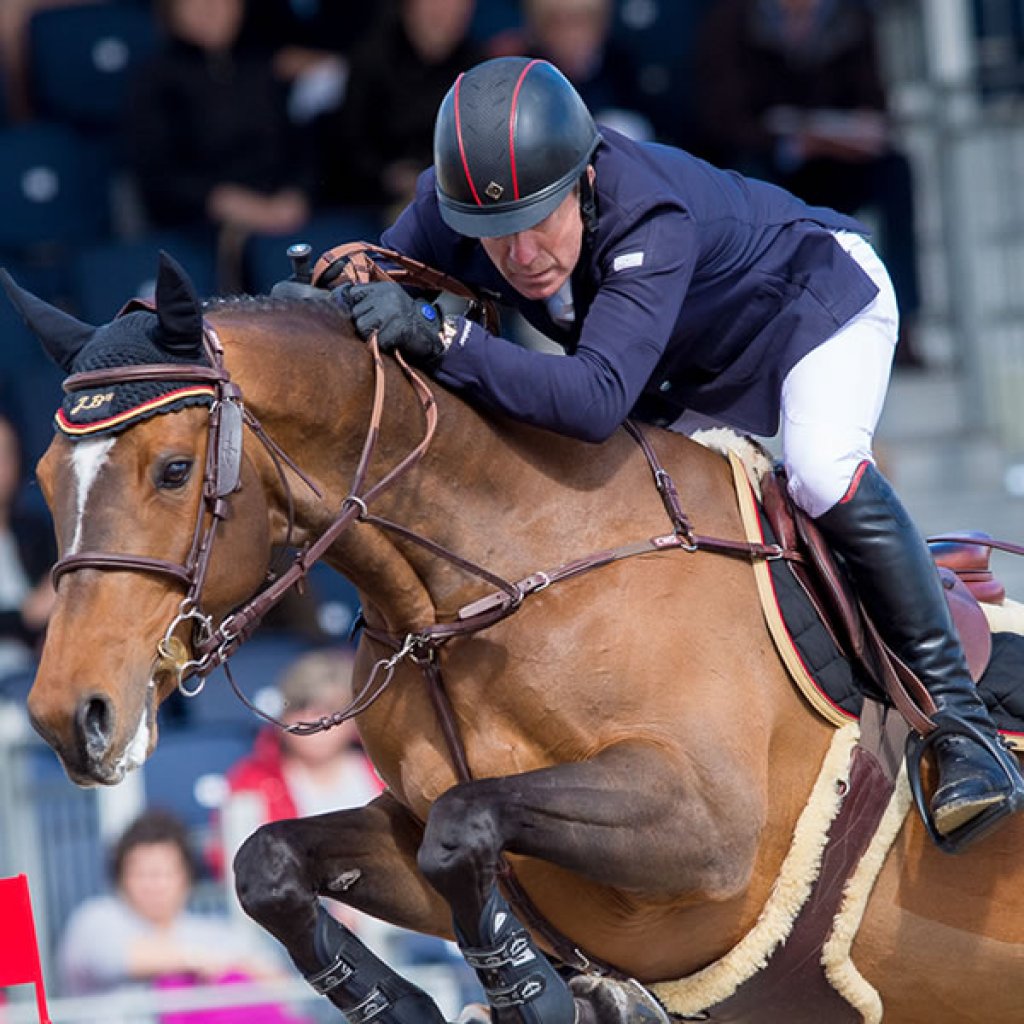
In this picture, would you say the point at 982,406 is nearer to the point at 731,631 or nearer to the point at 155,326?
the point at 731,631

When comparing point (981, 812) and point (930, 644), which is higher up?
point (930, 644)

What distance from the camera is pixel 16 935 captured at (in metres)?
4.18

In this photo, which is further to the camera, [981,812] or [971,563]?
[971,563]

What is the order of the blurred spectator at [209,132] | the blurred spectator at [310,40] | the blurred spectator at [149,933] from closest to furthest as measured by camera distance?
the blurred spectator at [149,933] → the blurred spectator at [209,132] → the blurred spectator at [310,40]

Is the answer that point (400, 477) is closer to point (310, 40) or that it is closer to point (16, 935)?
point (16, 935)

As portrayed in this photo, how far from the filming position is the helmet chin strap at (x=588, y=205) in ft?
13.8

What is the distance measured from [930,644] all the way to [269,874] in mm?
1554

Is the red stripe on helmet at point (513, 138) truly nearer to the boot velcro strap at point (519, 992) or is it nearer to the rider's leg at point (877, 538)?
the rider's leg at point (877, 538)

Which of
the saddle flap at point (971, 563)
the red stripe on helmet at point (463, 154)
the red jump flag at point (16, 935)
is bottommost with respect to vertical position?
the red jump flag at point (16, 935)

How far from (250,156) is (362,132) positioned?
1.74 feet

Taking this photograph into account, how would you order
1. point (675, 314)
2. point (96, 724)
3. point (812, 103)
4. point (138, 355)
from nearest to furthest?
1. point (96, 724)
2. point (138, 355)
3. point (675, 314)
4. point (812, 103)

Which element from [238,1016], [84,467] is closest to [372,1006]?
[84,467]

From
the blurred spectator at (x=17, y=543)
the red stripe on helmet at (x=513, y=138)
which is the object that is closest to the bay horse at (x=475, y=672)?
the red stripe on helmet at (x=513, y=138)

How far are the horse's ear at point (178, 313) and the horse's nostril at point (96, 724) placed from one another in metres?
0.70
